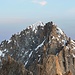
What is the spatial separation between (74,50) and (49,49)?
10468 mm

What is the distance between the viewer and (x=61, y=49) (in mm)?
179875

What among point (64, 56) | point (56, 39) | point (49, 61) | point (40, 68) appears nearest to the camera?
point (40, 68)

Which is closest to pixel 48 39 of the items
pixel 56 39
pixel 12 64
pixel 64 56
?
pixel 56 39

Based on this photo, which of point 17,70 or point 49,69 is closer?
point 17,70

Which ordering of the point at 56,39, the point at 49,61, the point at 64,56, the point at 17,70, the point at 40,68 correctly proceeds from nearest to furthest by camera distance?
the point at 17,70 < the point at 40,68 < the point at 49,61 < the point at 64,56 < the point at 56,39

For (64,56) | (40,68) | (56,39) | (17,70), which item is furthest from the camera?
(56,39)

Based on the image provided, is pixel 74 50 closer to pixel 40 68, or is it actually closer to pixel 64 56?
pixel 64 56

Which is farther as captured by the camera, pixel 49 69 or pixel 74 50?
pixel 74 50

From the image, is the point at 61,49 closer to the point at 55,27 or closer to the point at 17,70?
the point at 55,27

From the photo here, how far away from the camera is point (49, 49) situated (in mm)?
181625

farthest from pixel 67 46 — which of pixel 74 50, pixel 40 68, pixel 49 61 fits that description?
pixel 40 68

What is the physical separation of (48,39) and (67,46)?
11765 mm

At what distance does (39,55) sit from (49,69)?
192 feet

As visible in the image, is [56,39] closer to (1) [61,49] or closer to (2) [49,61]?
(1) [61,49]
